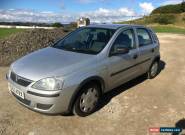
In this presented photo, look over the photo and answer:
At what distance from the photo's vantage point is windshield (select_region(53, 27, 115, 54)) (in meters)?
5.31

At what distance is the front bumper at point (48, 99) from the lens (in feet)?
13.7

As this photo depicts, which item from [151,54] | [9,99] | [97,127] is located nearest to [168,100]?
[151,54]

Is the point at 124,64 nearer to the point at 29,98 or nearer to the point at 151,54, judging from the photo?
the point at 151,54

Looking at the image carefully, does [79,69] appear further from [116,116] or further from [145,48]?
[145,48]

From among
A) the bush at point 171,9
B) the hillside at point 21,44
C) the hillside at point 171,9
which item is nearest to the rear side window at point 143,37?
the hillside at point 21,44

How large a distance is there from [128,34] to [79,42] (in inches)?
50.3

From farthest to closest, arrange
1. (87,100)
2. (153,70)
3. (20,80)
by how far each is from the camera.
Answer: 1. (153,70)
2. (87,100)
3. (20,80)

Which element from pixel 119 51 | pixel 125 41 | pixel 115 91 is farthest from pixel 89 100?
pixel 125 41

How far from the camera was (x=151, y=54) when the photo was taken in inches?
277

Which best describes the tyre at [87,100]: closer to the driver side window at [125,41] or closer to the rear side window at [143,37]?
the driver side window at [125,41]

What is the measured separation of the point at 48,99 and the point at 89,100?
98 centimetres

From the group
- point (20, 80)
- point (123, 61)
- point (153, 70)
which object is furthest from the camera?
point (153, 70)

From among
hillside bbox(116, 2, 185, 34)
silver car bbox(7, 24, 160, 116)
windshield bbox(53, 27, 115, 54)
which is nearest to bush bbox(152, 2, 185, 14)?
hillside bbox(116, 2, 185, 34)

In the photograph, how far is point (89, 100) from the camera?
16.0 ft
